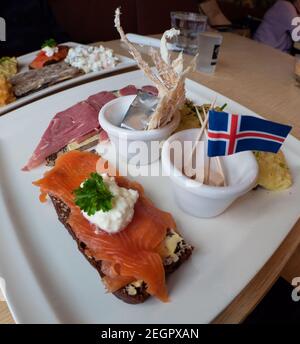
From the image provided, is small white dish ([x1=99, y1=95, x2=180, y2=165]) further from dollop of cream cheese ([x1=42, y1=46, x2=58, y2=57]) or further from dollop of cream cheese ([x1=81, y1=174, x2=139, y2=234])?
dollop of cream cheese ([x1=42, y1=46, x2=58, y2=57])

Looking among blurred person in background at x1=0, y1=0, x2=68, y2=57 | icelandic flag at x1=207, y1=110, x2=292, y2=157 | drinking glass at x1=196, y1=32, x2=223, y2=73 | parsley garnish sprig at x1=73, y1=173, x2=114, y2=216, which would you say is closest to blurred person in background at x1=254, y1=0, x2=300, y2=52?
drinking glass at x1=196, y1=32, x2=223, y2=73

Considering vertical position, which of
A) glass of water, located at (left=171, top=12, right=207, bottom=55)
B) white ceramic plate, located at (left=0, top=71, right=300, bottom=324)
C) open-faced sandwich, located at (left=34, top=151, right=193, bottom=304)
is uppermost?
glass of water, located at (left=171, top=12, right=207, bottom=55)

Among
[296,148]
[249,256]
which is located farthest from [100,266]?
[296,148]

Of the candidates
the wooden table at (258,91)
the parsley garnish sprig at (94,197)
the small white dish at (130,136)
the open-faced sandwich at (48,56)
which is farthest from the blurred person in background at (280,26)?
the parsley garnish sprig at (94,197)

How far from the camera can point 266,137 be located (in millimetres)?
792

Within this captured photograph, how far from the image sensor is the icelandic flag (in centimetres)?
75

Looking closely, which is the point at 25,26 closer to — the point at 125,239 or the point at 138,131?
the point at 138,131

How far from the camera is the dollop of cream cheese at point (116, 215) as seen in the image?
2.48 ft

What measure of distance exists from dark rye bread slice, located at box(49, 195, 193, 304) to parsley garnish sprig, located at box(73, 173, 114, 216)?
112 millimetres

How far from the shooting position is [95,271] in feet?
2.56

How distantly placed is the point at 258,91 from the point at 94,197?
4.30 feet

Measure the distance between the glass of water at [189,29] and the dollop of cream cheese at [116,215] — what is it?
1509mm

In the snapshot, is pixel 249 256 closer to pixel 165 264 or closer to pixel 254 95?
pixel 165 264

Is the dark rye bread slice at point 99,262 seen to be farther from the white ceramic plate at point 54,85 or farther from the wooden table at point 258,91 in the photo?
the white ceramic plate at point 54,85
